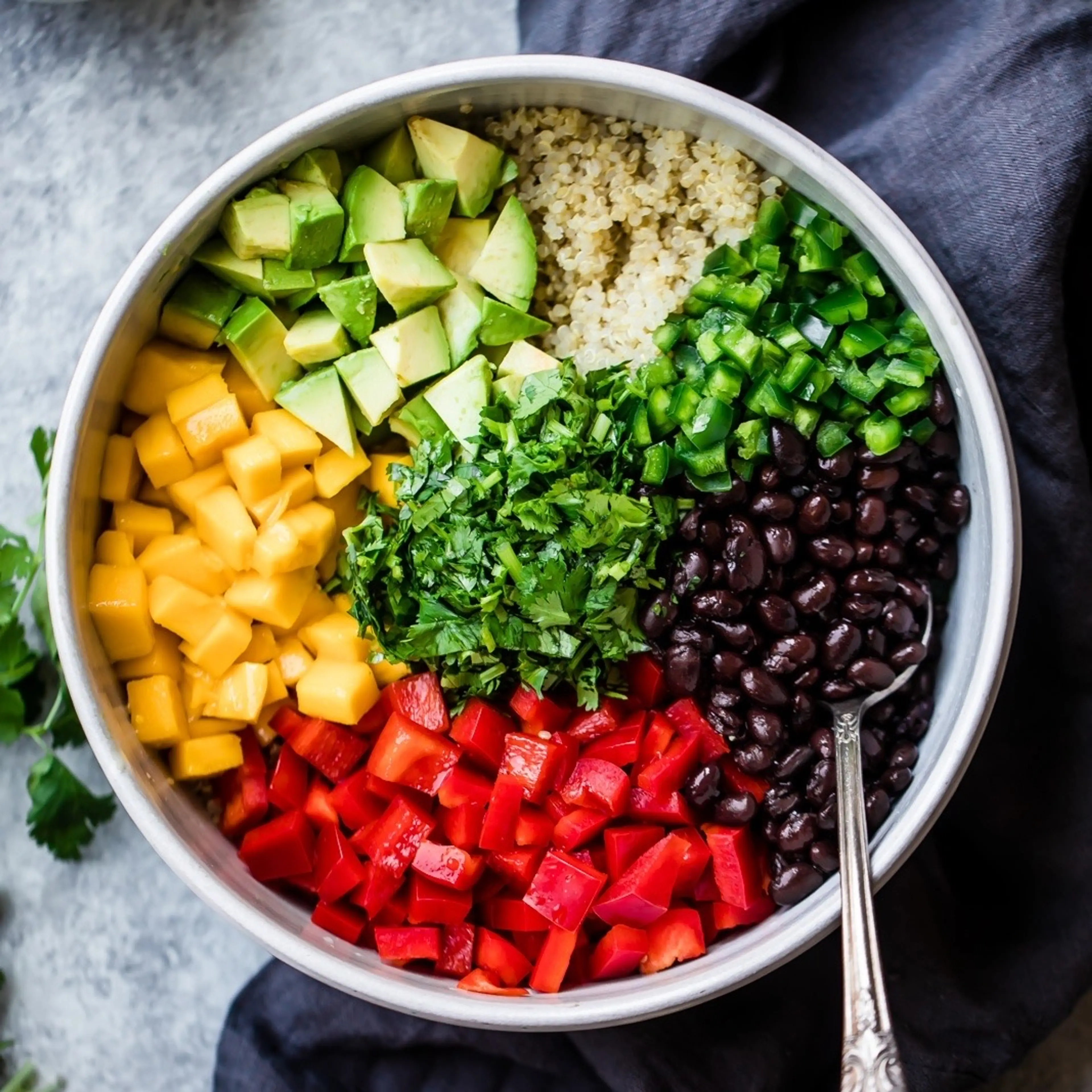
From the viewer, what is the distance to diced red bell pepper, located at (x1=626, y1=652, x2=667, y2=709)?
5.53ft

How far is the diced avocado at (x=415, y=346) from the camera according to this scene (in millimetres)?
1650

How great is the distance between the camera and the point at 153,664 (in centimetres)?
167

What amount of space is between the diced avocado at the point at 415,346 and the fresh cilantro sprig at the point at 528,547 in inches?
4.1

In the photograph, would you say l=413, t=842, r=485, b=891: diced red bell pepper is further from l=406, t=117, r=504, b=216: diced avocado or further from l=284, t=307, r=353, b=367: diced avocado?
l=406, t=117, r=504, b=216: diced avocado

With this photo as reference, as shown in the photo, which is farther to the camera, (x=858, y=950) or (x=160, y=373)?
(x=160, y=373)

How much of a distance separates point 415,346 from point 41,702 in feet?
2.90

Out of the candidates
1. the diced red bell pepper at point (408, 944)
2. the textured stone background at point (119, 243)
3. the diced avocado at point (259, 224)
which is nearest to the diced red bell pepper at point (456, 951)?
the diced red bell pepper at point (408, 944)

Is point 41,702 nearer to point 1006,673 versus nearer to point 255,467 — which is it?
point 255,467

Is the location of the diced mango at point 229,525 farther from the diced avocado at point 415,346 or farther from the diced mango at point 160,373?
the diced avocado at point 415,346

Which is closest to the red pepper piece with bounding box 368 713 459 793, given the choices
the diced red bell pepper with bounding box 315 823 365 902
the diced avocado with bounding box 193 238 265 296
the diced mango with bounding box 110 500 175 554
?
the diced red bell pepper with bounding box 315 823 365 902

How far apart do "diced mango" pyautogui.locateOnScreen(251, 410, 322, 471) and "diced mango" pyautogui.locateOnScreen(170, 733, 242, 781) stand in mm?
411

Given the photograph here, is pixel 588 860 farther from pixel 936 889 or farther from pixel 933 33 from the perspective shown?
pixel 933 33

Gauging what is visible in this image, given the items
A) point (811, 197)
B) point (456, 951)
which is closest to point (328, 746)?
point (456, 951)

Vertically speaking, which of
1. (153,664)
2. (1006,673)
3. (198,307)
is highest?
A: (198,307)
